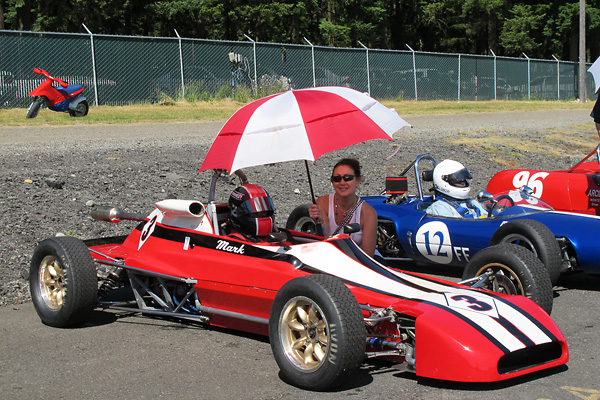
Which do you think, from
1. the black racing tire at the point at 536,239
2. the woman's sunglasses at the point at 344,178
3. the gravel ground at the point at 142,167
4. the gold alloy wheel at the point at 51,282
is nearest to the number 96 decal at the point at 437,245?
the black racing tire at the point at 536,239

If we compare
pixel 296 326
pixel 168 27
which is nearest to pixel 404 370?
pixel 296 326

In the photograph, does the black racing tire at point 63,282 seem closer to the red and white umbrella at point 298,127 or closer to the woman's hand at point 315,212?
the red and white umbrella at point 298,127

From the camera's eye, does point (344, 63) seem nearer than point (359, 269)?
No

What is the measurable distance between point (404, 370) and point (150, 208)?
20.8 feet

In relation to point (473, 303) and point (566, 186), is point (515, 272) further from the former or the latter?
point (566, 186)

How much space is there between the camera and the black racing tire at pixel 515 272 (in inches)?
212

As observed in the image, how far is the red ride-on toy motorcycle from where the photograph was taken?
19094mm

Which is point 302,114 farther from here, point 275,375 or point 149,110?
point 149,110

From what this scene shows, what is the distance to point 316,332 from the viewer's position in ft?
14.7

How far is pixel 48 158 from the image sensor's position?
1191 cm

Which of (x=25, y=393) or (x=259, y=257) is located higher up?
(x=259, y=257)

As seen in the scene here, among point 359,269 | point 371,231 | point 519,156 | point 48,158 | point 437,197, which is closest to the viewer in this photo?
point 359,269

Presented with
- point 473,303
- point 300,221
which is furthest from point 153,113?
point 473,303

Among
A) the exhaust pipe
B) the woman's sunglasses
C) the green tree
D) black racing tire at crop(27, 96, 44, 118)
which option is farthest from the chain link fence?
the green tree
